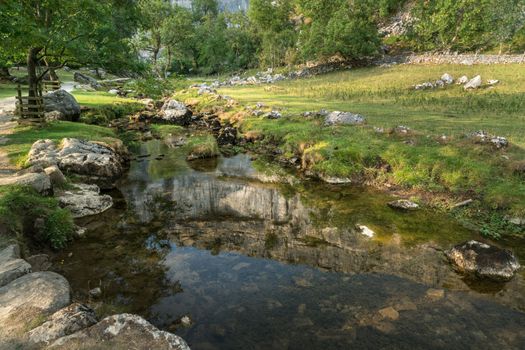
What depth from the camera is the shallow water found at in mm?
8883

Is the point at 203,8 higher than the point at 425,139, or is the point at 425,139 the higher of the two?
the point at 203,8

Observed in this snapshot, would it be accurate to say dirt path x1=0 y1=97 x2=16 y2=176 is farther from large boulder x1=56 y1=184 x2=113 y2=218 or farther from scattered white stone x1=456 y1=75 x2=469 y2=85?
scattered white stone x1=456 y1=75 x2=469 y2=85

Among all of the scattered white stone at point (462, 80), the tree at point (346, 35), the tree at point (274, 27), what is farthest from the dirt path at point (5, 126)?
the tree at point (274, 27)

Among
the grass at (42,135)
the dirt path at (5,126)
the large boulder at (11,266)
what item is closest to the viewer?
the large boulder at (11,266)

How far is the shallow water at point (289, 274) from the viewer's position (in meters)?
8.88

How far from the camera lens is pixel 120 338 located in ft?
22.6

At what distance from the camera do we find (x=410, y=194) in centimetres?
1741

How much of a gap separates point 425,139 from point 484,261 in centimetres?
1092

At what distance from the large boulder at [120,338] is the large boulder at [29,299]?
45.8 inches

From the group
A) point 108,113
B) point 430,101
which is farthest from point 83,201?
point 430,101

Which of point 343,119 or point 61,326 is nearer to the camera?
point 61,326

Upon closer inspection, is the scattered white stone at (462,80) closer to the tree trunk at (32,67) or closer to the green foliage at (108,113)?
the green foliage at (108,113)

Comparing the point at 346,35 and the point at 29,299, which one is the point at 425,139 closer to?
the point at 29,299

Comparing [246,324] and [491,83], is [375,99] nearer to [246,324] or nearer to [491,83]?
[491,83]
